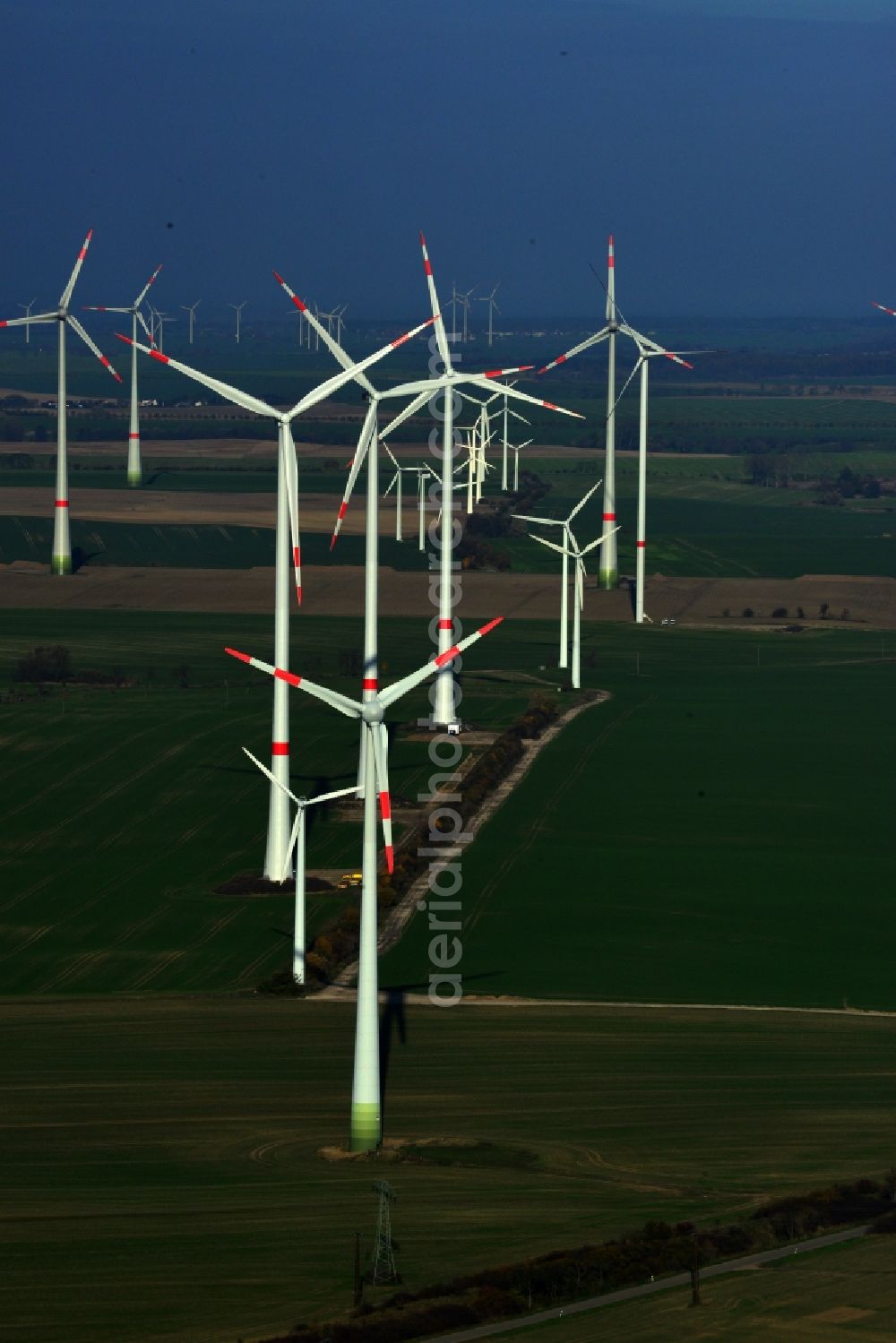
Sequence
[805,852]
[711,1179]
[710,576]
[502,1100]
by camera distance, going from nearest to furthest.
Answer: [711,1179] → [502,1100] → [805,852] → [710,576]

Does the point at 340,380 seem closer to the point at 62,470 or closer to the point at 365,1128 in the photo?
the point at 365,1128

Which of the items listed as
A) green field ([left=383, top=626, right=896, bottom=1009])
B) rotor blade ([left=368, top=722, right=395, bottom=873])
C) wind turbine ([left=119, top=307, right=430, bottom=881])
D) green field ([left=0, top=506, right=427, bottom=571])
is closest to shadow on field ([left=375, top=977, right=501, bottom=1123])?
green field ([left=383, top=626, right=896, bottom=1009])

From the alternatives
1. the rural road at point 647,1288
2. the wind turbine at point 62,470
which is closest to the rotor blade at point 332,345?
the rural road at point 647,1288

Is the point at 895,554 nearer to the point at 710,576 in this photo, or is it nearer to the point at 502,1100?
the point at 710,576

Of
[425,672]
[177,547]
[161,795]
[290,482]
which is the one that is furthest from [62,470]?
[425,672]

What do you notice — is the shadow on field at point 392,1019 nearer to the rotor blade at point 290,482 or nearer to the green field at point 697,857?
the green field at point 697,857

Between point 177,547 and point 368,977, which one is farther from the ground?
point 177,547

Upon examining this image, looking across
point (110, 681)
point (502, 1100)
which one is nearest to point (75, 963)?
point (502, 1100)
